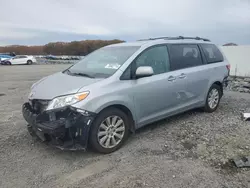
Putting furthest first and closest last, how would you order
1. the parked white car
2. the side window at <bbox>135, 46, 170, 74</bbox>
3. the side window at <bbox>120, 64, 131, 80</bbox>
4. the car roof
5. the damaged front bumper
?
the parked white car < the car roof < the side window at <bbox>135, 46, 170, 74</bbox> < the side window at <bbox>120, 64, 131, 80</bbox> < the damaged front bumper

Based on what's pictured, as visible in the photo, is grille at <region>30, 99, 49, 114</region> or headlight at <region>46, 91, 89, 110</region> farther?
grille at <region>30, 99, 49, 114</region>

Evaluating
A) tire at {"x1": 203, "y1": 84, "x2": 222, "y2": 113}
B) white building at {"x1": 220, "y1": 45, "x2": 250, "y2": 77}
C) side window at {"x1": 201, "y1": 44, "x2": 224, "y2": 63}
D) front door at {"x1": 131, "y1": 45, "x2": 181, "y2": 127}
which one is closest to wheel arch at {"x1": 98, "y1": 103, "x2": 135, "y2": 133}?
front door at {"x1": 131, "y1": 45, "x2": 181, "y2": 127}

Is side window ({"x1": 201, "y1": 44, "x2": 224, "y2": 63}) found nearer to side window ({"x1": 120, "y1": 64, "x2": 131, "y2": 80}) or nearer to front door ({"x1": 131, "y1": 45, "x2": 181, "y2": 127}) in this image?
front door ({"x1": 131, "y1": 45, "x2": 181, "y2": 127})

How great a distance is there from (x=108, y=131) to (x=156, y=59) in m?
1.64

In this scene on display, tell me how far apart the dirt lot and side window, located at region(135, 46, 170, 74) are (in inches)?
45.8

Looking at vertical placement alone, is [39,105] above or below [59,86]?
below

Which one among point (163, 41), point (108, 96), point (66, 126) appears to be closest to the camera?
point (66, 126)

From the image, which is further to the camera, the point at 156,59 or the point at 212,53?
the point at 212,53

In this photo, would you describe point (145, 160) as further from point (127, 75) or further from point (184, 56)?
point (184, 56)

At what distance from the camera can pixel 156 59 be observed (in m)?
4.50

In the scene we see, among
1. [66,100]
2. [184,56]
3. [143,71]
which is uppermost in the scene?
[184,56]

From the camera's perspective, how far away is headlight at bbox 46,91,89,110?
338 centimetres

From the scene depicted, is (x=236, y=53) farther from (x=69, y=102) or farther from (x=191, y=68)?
(x=69, y=102)

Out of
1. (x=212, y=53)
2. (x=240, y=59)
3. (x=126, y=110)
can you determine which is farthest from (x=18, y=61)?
(x=126, y=110)
